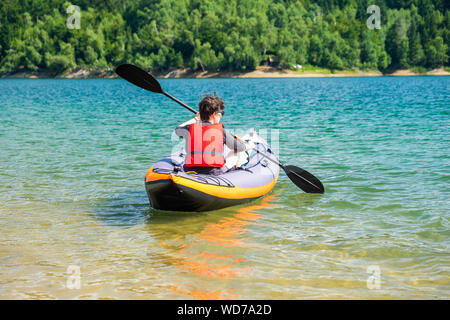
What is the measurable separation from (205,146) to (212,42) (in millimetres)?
100073

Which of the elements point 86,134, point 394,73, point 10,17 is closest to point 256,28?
point 394,73

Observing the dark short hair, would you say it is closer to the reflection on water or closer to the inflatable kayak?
the inflatable kayak

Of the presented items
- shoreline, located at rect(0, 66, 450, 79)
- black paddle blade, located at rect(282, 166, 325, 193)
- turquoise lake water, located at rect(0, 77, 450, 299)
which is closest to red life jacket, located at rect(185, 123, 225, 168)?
turquoise lake water, located at rect(0, 77, 450, 299)

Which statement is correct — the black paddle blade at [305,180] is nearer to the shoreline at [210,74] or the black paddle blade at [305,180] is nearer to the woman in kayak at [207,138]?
the woman in kayak at [207,138]

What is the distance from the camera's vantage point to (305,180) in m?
8.77

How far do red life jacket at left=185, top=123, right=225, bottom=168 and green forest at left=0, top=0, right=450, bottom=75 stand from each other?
90.0 metres

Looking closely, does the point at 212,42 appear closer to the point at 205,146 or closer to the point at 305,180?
the point at 305,180

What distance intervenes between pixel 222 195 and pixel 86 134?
1089 cm

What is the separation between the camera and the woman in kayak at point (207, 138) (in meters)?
7.02

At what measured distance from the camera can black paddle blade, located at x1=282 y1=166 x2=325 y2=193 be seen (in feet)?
28.7

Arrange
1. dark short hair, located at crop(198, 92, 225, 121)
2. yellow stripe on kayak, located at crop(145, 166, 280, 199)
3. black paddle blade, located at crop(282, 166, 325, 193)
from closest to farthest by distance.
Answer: yellow stripe on kayak, located at crop(145, 166, 280, 199), dark short hair, located at crop(198, 92, 225, 121), black paddle blade, located at crop(282, 166, 325, 193)

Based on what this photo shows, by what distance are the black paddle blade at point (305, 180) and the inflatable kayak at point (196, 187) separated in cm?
81
